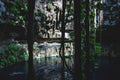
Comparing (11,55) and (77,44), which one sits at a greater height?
(11,55)

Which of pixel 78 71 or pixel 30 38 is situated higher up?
pixel 30 38

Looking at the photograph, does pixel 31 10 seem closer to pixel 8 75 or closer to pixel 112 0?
pixel 112 0

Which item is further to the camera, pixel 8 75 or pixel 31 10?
pixel 8 75

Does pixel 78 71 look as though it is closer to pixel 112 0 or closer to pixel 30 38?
pixel 30 38

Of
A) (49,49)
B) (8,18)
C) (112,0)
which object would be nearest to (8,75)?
(112,0)

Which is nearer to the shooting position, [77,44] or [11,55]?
[77,44]

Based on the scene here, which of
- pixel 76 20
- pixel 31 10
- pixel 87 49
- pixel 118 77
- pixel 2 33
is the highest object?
pixel 2 33

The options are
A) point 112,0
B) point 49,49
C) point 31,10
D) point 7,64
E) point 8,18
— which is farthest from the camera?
point 49,49

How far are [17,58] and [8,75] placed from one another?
13.4 metres

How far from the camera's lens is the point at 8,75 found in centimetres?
2977

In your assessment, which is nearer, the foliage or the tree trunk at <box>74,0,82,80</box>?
the tree trunk at <box>74,0,82,80</box>

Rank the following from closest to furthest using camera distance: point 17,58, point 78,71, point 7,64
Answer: point 78,71
point 7,64
point 17,58

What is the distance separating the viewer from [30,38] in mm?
8914

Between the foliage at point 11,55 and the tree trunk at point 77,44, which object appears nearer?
the tree trunk at point 77,44
